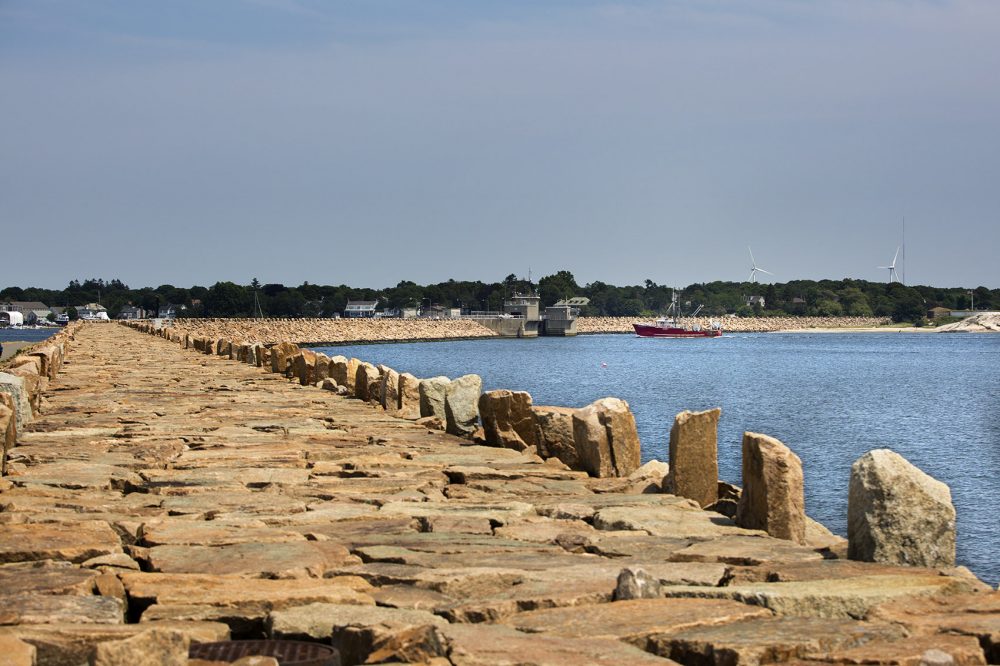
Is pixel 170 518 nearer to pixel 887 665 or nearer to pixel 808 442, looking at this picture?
pixel 887 665

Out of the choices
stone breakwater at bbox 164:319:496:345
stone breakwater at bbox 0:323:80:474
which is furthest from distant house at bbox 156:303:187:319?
stone breakwater at bbox 0:323:80:474

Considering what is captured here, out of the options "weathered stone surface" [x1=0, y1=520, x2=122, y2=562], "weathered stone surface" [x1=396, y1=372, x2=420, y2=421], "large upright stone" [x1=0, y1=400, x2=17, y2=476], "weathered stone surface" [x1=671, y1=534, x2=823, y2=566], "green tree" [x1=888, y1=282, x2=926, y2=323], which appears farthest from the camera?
"green tree" [x1=888, y1=282, x2=926, y2=323]

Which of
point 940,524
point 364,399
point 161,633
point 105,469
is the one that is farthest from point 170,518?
point 364,399

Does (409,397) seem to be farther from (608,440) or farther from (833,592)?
(833,592)

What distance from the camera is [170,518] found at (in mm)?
6953

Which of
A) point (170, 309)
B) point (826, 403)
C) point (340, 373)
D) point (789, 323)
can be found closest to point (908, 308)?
point (789, 323)

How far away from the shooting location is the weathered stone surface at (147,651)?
3.50 metres

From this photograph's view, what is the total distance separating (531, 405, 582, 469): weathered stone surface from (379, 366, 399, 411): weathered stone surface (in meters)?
Answer: 4.44

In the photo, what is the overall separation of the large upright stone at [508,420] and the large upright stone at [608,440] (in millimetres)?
1486

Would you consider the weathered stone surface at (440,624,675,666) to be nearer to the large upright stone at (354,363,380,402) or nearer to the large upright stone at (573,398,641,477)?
the large upright stone at (573,398,641,477)

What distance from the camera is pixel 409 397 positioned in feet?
46.3

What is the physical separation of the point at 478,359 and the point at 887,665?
81964 mm

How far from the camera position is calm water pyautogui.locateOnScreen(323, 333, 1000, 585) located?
20.1 m

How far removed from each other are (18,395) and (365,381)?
5.43 metres
